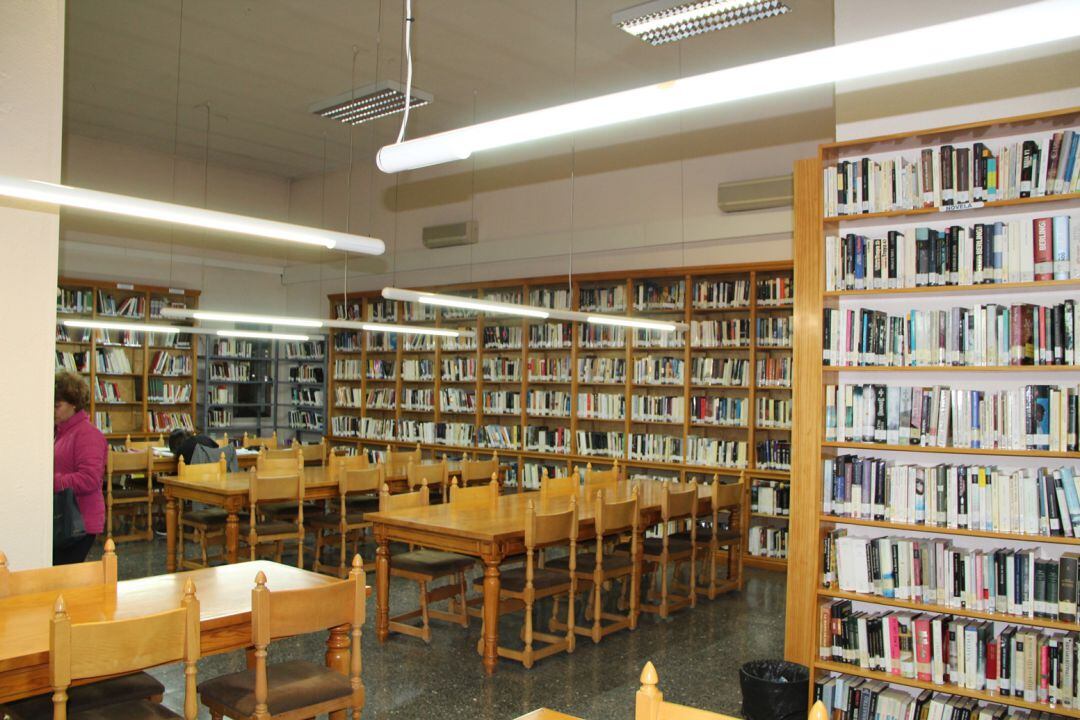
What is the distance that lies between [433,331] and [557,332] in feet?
4.52

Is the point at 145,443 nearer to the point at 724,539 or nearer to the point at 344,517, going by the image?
the point at 344,517

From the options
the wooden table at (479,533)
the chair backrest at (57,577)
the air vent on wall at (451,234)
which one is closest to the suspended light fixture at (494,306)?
the wooden table at (479,533)

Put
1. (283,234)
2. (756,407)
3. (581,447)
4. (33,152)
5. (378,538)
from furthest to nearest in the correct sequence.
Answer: (581,447), (756,407), (378,538), (33,152), (283,234)

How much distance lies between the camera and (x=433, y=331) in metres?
8.88

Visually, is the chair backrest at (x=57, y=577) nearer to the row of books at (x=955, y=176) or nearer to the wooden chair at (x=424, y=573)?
the wooden chair at (x=424, y=573)

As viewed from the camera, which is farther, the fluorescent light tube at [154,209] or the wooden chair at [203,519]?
the wooden chair at [203,519]

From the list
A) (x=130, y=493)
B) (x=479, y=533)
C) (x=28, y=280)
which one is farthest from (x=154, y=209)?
(x=130, y=493)

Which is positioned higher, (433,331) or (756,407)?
(433,331)

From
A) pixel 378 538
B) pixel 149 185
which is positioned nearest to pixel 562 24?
pixel 378 538

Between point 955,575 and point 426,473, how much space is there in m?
4.70

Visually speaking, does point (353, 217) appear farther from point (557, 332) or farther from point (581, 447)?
point (581, 447)

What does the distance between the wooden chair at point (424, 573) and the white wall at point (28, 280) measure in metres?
1.99

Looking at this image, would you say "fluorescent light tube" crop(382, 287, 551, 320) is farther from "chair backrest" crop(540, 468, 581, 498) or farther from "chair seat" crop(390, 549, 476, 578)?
"chair seat" crop(390, 549, 476, 578)

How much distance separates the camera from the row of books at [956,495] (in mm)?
3420
